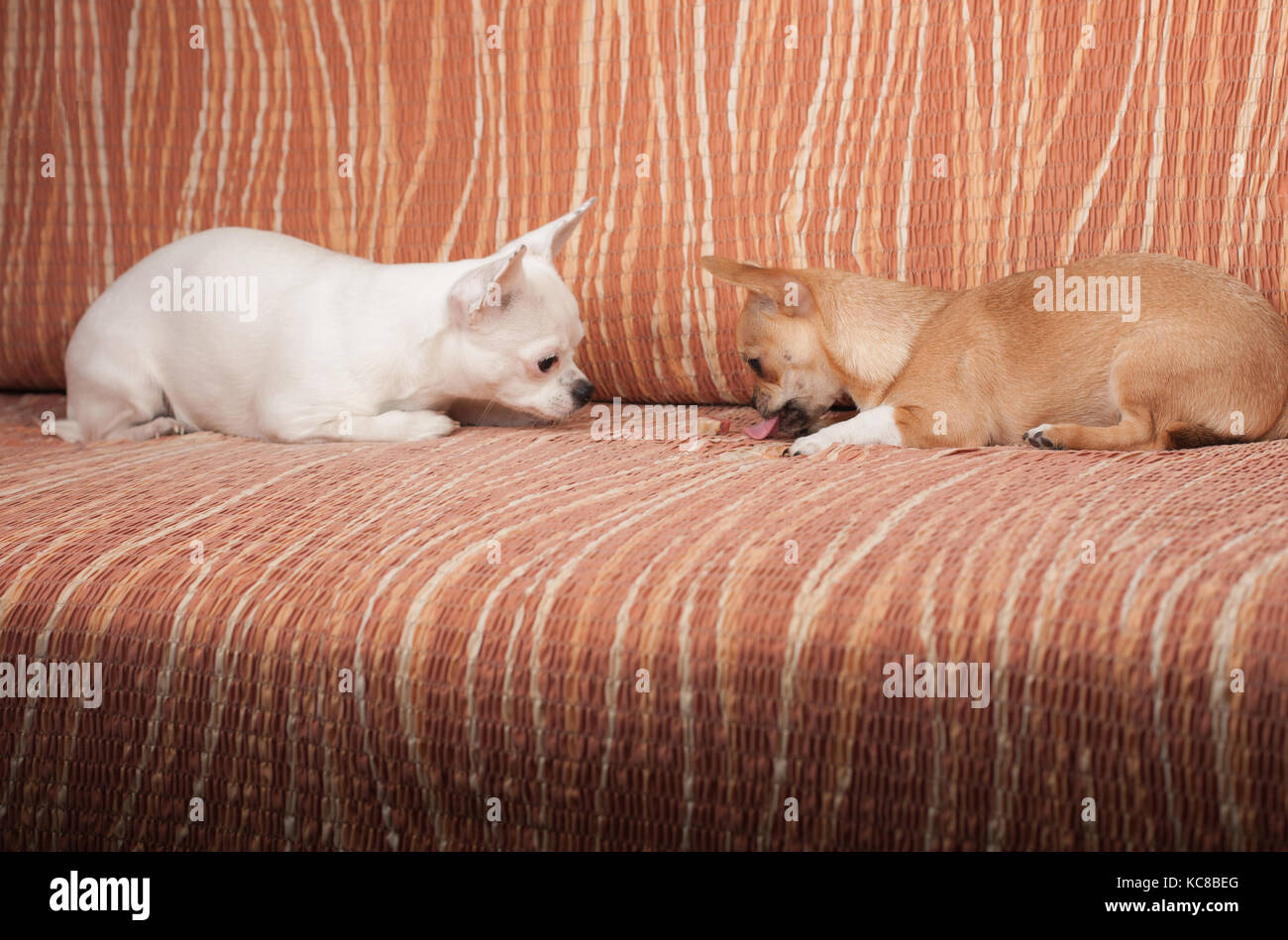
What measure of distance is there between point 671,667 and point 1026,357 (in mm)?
996

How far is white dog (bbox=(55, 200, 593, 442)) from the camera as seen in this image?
6.27ft

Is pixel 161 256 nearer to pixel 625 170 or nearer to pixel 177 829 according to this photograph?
pixel 625 170

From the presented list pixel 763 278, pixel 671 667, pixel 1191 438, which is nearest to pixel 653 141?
pixel 763 278

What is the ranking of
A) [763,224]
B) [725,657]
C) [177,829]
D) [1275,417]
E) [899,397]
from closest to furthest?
[725,657], [177,829], [1275,417], [899,397], [763,224]

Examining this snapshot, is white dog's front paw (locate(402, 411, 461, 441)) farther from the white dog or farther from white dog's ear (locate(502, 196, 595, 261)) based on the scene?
white dog's ear (locate(502, 196, 595, 261))

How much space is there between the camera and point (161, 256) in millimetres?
2117

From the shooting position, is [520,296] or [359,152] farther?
[359,152]

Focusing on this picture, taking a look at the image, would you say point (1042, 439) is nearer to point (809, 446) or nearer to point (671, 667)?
point (809, 446)

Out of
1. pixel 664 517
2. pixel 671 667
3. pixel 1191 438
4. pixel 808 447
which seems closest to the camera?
pixel 671 667

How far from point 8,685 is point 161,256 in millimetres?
1138

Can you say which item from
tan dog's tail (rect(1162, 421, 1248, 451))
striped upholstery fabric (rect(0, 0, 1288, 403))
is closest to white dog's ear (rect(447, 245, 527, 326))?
striped upholstery fabric (rect(0, 0, 1288, 403))

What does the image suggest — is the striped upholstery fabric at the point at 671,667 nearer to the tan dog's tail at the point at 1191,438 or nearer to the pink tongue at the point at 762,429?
the tan dog's tail at the point at 1191,438

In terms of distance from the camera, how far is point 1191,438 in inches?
62.6

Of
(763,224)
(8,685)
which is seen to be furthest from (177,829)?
(763,224)
